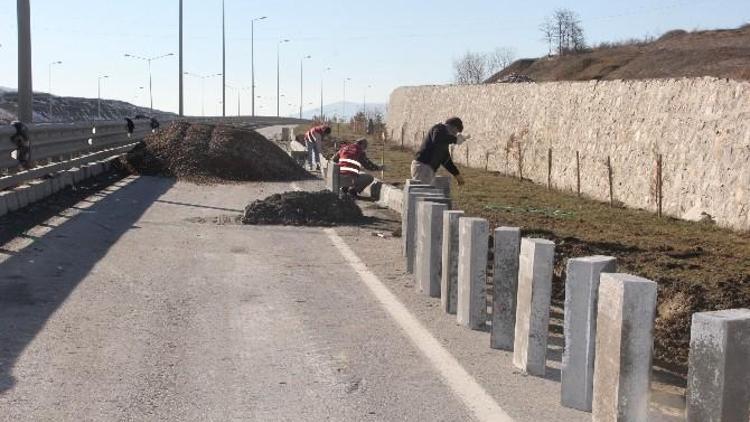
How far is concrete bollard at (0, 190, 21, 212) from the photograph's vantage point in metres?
13.5

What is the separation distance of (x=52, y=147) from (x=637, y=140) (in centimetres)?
1151

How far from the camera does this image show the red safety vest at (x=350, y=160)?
1748 cm

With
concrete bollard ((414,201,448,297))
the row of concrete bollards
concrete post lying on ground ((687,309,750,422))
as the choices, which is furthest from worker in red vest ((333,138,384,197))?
concrete post lying on ground ((687,309,750,422))

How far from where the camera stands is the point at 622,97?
69.4 feet

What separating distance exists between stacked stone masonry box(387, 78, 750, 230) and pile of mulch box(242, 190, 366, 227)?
6.05 metres

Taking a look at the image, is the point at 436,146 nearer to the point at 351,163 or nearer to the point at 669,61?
the point at 351,163

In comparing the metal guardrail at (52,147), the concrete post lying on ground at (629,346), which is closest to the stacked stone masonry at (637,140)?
the metal guardrail at (52,147)

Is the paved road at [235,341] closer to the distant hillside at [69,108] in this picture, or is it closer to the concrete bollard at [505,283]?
the concrete bollard at [505,283]

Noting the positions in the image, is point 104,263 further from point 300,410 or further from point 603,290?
point 603,290

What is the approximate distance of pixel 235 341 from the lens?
663 centimetres

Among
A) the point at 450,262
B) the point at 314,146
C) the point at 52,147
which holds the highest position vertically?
the point at 52,147

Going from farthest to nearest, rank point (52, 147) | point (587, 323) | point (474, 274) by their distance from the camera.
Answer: point (52, 147) < point (474, 274) < point (587, 323)

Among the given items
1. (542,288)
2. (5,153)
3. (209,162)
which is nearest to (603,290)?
(542,288)

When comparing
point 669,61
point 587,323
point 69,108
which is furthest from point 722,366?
point 69,108
